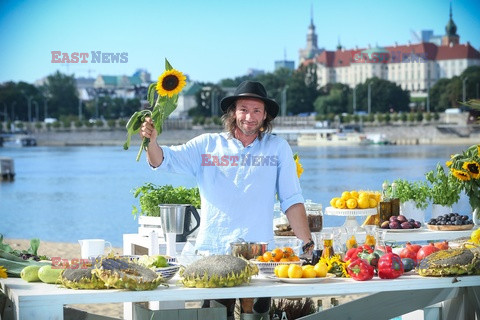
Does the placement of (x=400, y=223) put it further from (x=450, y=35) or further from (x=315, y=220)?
(x=450, y=35)

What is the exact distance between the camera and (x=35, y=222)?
112 ft

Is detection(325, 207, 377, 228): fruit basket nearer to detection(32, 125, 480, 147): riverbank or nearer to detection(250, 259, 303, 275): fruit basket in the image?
detection(250, 259, 303, 275): fruit basket

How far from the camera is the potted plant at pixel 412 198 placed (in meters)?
6.80

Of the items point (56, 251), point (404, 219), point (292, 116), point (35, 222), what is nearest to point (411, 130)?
point (292, 116)

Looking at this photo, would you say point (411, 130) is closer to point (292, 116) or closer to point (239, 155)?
point (292, 116)

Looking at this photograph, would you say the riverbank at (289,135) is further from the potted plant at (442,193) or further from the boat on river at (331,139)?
the potted plant at (442,193)

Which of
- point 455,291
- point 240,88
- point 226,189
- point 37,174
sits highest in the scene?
point 240,88

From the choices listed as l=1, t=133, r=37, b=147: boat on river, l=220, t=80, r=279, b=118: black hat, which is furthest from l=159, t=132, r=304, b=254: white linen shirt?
l=1, t=133, r=37, b=147: boat on river

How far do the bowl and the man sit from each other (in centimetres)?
33

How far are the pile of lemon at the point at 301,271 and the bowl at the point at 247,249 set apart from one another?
25cm

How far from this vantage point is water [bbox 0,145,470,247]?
31627mm

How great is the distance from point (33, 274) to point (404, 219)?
291 cm

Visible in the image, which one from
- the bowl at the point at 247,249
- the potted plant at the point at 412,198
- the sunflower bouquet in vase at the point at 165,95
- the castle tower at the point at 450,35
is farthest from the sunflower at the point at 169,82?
the castle tower at the point at 450,35

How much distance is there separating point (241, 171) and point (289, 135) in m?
84.2
